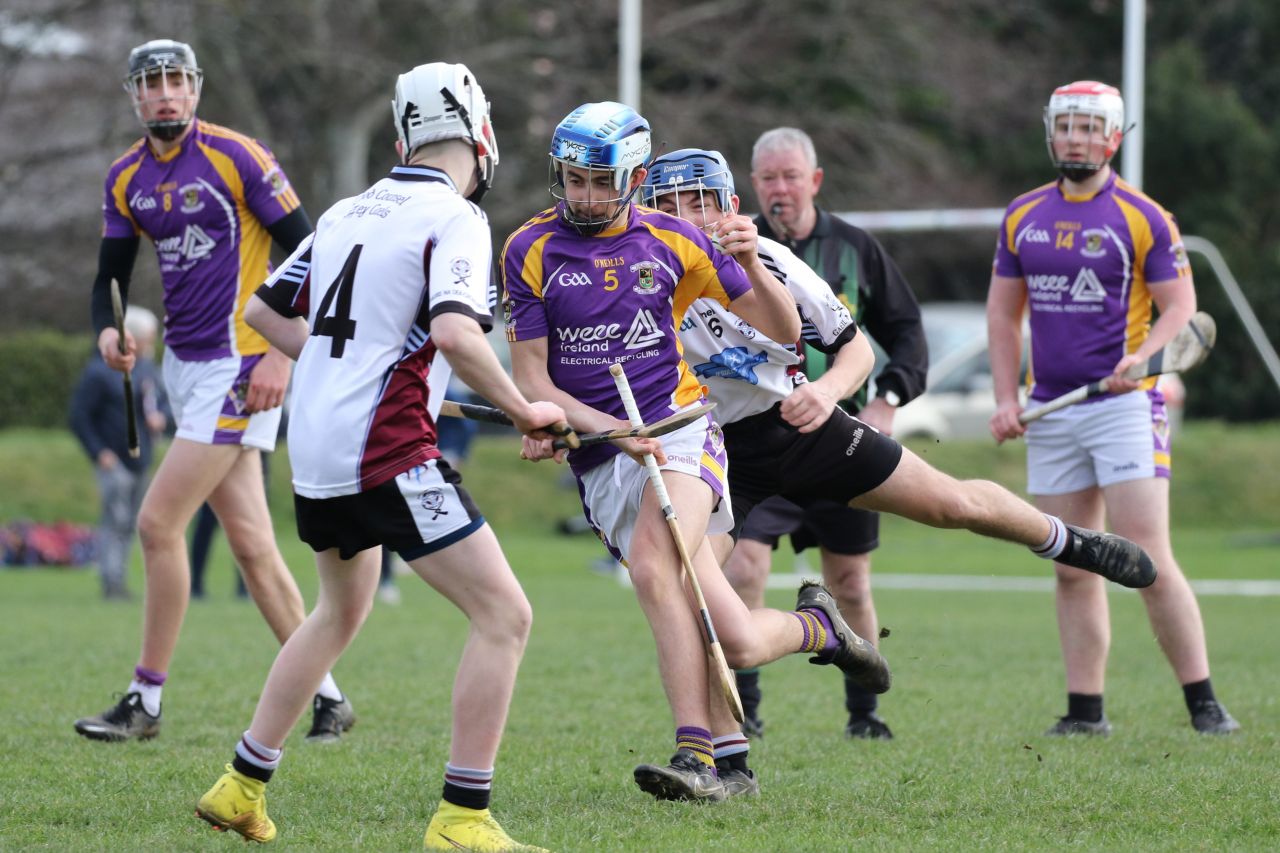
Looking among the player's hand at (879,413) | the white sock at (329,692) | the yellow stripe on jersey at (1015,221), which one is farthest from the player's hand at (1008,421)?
the white sock at (329,692)

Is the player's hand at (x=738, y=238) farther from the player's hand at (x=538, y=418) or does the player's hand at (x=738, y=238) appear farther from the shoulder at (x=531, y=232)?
the player's hand at (x=538, y=418)

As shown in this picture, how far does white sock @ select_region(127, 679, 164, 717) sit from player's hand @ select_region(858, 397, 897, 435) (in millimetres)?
2945

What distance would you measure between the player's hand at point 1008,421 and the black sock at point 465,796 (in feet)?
10.6

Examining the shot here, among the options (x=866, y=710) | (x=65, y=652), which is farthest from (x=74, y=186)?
(x=866, y=710)

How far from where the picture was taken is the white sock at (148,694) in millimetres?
6520

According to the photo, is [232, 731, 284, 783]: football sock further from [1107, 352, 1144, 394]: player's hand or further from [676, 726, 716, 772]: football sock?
[1107, 352, 1144, 394]: player's hand

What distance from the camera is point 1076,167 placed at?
698 centimetres

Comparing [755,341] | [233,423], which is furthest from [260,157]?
[755,341]

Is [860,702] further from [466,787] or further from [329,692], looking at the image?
[466,787]

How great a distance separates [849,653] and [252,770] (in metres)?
1.94

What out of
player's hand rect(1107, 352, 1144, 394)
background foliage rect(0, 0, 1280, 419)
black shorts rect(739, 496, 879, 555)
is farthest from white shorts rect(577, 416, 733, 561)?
background foliage rect(0, 0, 1280, 419)

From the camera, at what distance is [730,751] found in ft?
18.4

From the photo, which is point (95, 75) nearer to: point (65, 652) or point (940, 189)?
→ point (940, 189)

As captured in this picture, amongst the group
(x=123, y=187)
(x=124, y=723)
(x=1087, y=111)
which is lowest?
(x=124, y=723)
